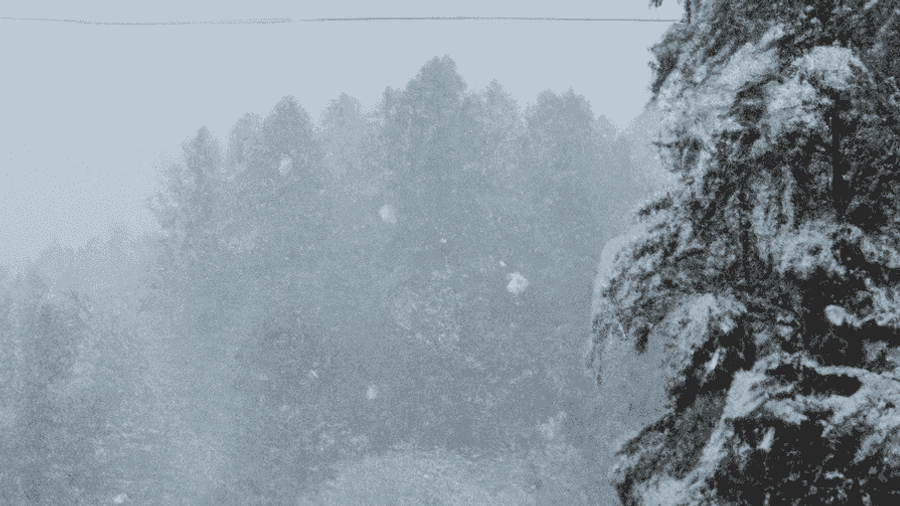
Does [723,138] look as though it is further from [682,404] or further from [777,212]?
[682,404]

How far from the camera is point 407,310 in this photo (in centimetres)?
2858

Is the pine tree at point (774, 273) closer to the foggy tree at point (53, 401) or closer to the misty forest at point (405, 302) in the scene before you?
the misty forest at point (405, 302)

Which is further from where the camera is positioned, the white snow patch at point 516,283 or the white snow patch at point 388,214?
the white snow patch at point 388,214

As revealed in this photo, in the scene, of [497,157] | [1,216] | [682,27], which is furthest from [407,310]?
[1,216]

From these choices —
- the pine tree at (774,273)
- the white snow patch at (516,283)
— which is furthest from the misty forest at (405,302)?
the white snow patch at (516,283)

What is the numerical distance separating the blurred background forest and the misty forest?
112 millimetres

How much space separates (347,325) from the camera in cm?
2900

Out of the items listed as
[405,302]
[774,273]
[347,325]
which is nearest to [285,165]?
[347,325]

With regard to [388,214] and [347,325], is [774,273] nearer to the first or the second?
[347,325]

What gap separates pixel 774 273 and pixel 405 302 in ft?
85.2

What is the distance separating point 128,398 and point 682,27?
2714 cm

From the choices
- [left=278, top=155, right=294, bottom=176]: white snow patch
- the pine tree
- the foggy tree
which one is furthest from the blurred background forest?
the pine tree

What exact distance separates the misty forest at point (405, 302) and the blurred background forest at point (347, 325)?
112 millimetres

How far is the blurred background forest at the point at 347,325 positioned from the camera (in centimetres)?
2300
